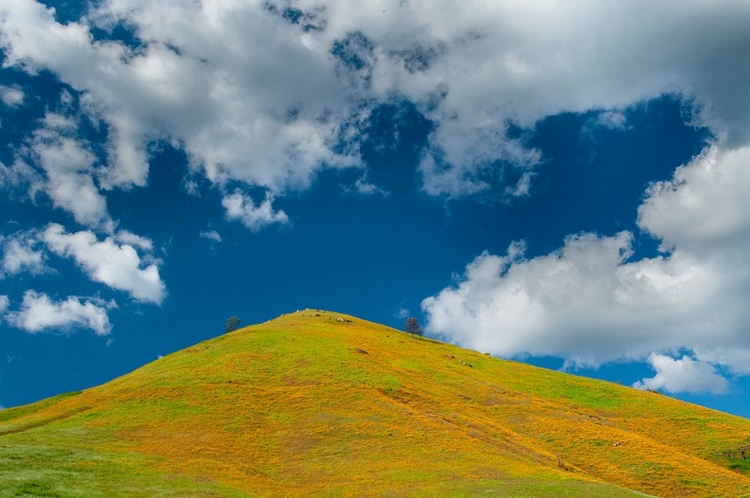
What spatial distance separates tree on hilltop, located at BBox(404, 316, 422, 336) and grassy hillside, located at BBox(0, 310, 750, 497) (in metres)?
71.9

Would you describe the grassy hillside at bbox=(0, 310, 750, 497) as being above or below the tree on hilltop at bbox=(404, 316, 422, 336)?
below

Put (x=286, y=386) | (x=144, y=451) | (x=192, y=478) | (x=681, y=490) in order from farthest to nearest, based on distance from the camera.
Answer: (x=286, y=386), (x=681, y=490), (x=144, y=451), (x=192, y=478)

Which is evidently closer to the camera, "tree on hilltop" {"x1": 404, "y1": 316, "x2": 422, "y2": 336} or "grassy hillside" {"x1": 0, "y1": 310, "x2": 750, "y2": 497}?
"grassy hillside" {"x1": 0, "y1": 310, "x2": 750, "y2": 497}

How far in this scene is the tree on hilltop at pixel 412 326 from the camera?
183375 millimetres

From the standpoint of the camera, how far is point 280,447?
202 ft

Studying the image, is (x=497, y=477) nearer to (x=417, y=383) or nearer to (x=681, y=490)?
(x=681, y=490)

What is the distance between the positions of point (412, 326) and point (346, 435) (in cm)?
12159

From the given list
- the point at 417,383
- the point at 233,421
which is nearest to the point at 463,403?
the point at 417,383

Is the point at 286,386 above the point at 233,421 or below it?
above

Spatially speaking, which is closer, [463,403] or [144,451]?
[144,451]

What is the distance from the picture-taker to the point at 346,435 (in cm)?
6319

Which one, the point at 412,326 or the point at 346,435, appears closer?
the point at 346,435

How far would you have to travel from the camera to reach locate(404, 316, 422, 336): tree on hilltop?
602 feet

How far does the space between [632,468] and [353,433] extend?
118 feet
